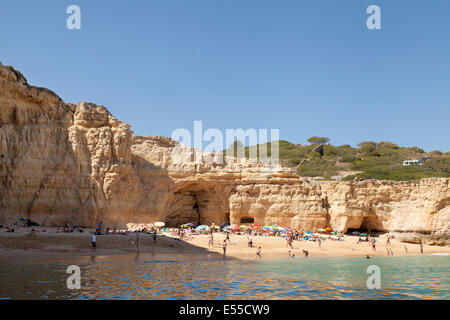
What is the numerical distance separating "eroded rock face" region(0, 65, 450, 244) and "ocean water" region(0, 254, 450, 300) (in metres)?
11.9

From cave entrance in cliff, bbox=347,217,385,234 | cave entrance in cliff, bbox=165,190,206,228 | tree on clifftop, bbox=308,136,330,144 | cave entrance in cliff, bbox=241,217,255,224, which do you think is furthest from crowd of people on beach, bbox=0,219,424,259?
tree on clifftop, bbox=308,136,330,144

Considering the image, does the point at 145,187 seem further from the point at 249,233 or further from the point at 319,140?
the point at 319,140

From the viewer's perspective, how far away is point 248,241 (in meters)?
28.4

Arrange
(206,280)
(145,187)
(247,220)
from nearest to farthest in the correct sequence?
(206,280)
(145,187)
(247,220)

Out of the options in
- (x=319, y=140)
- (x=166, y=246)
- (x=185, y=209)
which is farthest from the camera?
(x=319, y=140)

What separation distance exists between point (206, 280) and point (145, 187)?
2076 cm

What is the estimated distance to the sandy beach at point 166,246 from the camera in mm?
19812

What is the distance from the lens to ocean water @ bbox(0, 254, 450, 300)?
39.1ft

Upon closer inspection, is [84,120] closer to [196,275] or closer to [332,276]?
[196,275]

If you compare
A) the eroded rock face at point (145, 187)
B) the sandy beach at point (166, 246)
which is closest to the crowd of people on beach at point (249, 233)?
the sandy beach at point (166, 246)

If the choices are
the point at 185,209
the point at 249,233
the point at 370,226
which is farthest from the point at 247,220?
the point at 370,226

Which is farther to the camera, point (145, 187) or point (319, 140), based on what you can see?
point (319, 140)

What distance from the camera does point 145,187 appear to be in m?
34.2
